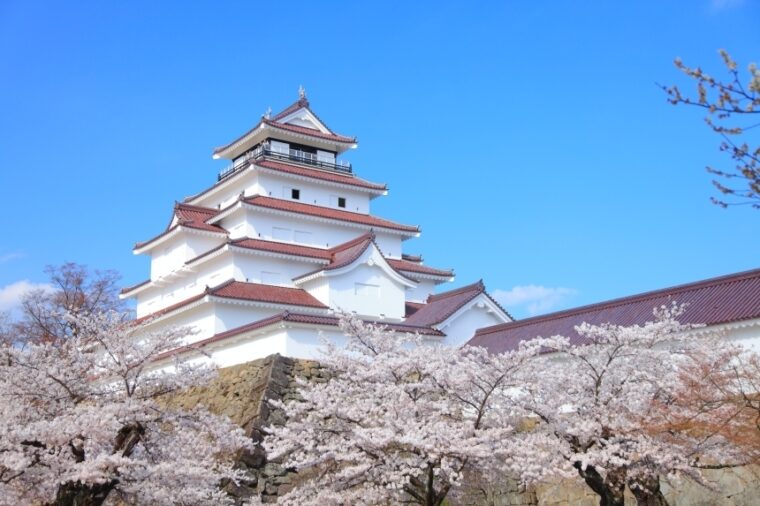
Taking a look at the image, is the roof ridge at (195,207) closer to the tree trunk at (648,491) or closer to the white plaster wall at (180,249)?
the white plaster wall at (180,249)

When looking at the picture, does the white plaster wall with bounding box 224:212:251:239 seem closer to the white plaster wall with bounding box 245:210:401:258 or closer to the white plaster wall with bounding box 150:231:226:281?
the white plaster wall with bounding box 245:210:401:258

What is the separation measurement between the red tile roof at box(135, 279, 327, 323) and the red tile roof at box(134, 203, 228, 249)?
11.9 feet

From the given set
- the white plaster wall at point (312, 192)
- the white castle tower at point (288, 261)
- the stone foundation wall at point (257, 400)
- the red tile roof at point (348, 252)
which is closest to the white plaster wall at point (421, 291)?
the white castle tower at point (288, 261)

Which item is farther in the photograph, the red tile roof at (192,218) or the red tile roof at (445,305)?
the red tile roof at (192,218)

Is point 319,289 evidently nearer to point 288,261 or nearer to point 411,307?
point 288,261

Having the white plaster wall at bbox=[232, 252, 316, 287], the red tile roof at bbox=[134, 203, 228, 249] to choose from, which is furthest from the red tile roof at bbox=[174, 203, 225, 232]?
the white plaster wall at bbox=[232, 252, 316, 287]

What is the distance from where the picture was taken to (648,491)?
1167 cm

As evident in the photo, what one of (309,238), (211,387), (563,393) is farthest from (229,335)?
(563,393)

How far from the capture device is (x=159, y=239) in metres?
29.1

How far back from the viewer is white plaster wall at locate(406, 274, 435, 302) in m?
29.0

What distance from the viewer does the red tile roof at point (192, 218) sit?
91.2 ft

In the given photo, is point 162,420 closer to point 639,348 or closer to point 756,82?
point 639,348

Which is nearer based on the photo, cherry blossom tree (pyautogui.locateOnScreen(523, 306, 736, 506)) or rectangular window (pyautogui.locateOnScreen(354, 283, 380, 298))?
cherry blossom tree (pyautogui.locateOnScreen(523, 306, 736, 506))

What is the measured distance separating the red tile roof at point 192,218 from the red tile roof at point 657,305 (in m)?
12.1
